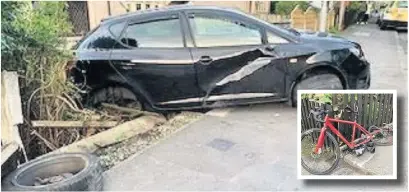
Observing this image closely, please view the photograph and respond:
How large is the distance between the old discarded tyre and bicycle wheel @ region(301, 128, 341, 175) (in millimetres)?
1455

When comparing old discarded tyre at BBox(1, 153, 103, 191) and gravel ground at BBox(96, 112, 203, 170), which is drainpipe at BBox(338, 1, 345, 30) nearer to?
gravel ground at BBox(96, 112, 203, 170)

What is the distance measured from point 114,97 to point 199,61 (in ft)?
3.31

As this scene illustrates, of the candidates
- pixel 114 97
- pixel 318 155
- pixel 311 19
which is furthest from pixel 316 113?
pixel 311 19

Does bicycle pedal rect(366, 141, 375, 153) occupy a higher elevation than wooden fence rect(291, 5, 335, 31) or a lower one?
lower

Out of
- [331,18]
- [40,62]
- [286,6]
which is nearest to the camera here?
[40,62]

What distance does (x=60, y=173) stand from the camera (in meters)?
3.28

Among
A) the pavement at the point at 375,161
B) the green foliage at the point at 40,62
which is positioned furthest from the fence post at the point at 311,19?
the pavement at the point at 375,161

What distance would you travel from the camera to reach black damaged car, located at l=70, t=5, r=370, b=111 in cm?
452

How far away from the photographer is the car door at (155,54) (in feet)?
14.8

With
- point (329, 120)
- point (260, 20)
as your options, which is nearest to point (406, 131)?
point (329, 120)

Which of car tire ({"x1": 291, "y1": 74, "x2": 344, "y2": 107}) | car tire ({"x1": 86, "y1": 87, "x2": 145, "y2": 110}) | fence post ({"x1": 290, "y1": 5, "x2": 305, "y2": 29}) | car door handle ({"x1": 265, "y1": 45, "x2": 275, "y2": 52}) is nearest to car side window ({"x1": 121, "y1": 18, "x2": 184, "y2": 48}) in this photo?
car tire ({"x1": 86, "y1": 87, "x2": 145, "y2": 110})

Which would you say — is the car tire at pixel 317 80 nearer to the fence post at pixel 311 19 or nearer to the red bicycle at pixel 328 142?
the red bicycle at pixel 328 142

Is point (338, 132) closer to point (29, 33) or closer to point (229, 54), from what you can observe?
point (229, 54)

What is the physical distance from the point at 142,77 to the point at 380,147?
2656 millimetres
